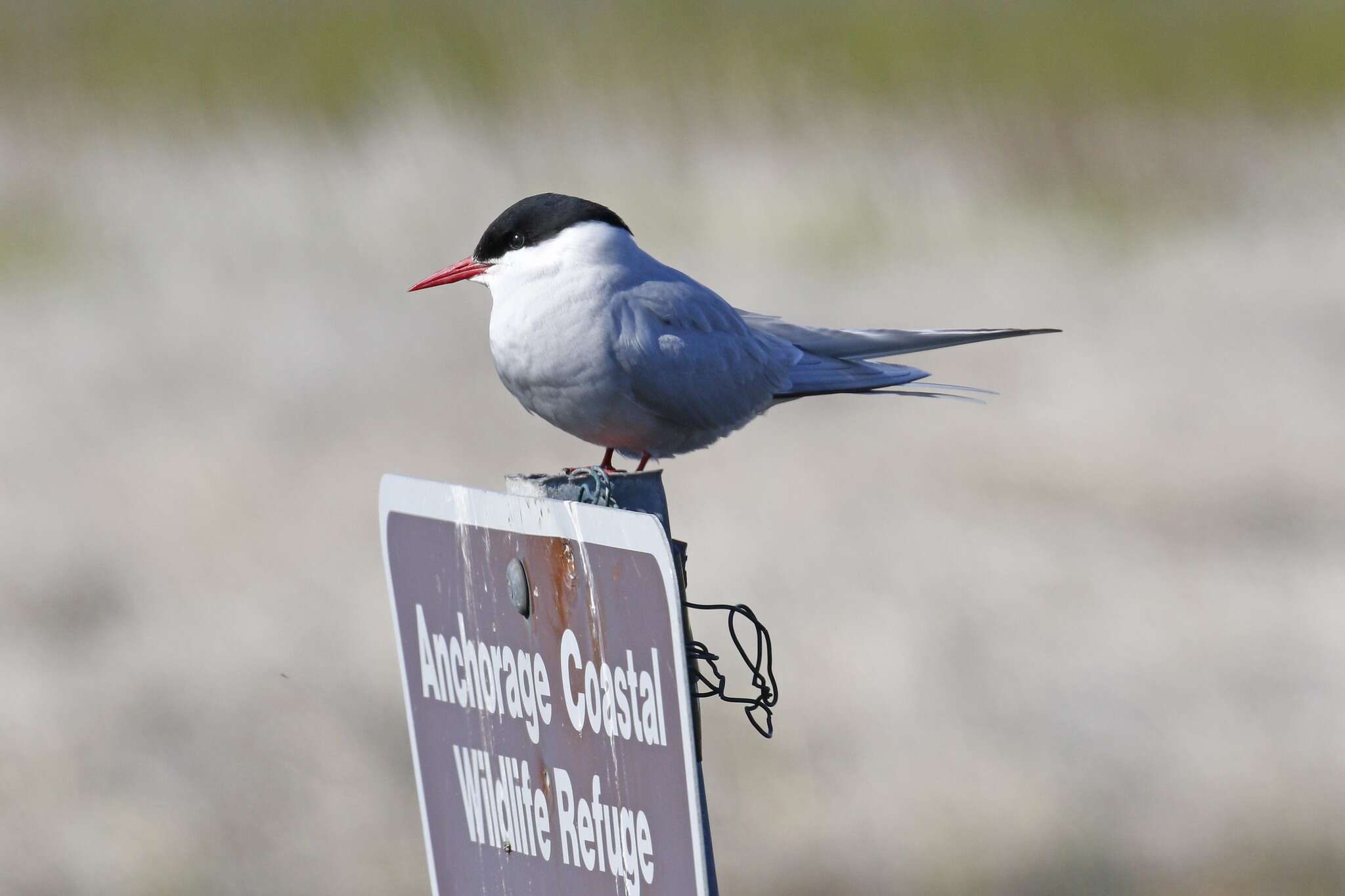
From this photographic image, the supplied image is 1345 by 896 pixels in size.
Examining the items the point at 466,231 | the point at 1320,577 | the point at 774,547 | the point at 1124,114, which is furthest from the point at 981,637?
the point at 1124,114

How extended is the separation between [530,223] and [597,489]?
1.10 m

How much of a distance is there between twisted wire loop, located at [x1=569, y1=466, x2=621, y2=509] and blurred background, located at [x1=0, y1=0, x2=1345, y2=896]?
292cm

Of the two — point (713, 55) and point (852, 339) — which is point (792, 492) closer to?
point (852, 339)

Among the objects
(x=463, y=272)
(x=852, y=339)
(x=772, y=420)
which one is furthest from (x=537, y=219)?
(x=772, y=420)

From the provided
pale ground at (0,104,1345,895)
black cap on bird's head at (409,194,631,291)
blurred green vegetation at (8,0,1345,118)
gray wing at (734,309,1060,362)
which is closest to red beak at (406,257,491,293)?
black cap on bird's head at (409,194,631,291)

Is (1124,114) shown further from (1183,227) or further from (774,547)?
(774,547)

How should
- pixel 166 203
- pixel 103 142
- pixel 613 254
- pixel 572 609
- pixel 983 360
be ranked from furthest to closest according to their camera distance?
pixel 103 142 < pixel 166 203 < pixel 983 360 < pixel 613 254 < pixel 572 609

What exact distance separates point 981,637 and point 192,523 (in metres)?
3.21

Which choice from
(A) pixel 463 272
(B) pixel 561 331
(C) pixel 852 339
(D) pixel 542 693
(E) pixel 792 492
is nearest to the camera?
(D) pixel 542 693

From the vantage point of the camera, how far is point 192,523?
6.70 m

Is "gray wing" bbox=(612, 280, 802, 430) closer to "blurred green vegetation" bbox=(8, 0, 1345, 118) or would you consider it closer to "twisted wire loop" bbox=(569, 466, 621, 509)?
"twisted wire loop" bbox=(569, 466, 621, 509)

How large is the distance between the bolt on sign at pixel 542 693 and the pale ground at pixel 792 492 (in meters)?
2.78

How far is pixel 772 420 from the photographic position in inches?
294

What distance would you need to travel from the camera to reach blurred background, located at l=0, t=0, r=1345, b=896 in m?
4.86
